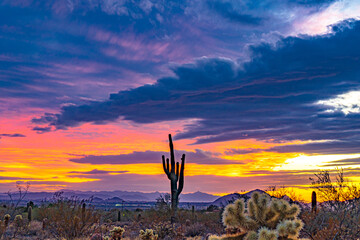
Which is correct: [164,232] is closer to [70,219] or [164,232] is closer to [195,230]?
[195,230]

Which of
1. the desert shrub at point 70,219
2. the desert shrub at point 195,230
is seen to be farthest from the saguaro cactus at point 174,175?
the desert shrub at point 70,219

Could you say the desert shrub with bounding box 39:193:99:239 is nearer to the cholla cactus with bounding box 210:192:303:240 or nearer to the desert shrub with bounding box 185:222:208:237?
the desert shrub with bounding box 185:222:208:237

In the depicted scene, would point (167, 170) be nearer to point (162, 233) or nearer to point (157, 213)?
point (157, 213)

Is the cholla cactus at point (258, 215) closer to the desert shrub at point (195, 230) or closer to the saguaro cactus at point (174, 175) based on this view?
the desert shrub at point (195, 230)

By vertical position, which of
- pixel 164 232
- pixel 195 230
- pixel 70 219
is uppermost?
pixel 70 219

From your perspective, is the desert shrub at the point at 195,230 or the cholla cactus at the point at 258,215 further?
the desert shrub at the point at 195,230

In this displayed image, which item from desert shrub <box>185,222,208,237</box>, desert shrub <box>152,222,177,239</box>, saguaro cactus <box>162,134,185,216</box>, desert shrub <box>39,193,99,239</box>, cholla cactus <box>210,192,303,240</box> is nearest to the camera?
cholla cactus <box>210,192,303,240</box>

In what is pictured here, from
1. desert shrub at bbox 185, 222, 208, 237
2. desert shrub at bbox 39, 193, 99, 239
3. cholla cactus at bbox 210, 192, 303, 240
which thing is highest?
cholla cactus at bbox 210, 192, 303, 240

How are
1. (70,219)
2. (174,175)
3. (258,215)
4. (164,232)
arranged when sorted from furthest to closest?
(174,175), (164,232), (70,219), (258,215)

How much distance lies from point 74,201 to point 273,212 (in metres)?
10.3

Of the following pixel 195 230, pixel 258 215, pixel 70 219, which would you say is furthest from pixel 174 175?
pixel 258 215

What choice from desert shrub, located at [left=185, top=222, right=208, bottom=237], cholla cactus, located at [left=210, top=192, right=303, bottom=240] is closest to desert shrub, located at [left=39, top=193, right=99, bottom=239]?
desert shrub, located at [left=185, top=222, right=208, bottom=237]

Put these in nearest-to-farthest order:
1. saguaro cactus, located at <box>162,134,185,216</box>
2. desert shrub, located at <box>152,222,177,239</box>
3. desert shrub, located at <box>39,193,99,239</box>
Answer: desert shrub, located at <box>39,193,99,239</box>
desert shrub, located at <box>152,222,177,239</box>
saguaro cactus, located at <box>162,134,185,216</box>

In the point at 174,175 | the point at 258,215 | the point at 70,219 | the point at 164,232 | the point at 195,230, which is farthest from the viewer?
the point at 174,175
